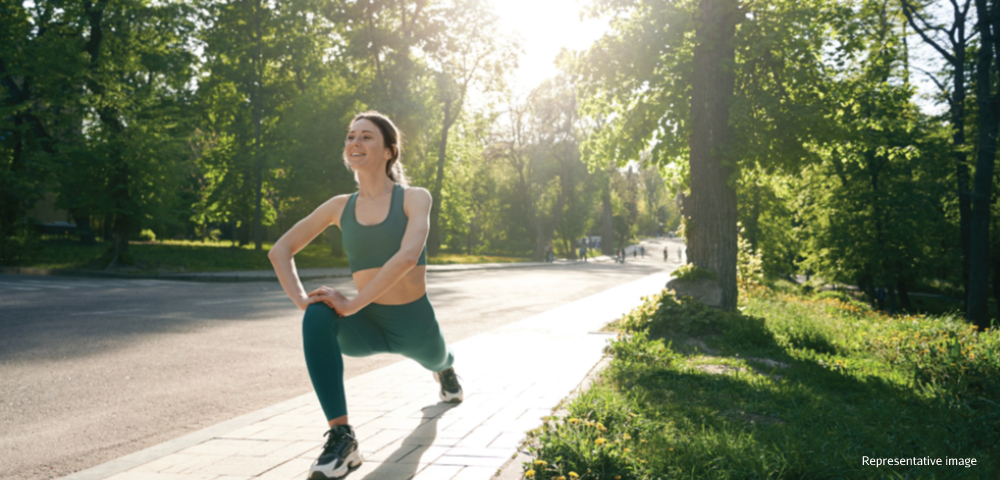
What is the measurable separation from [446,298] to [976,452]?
1213 cm

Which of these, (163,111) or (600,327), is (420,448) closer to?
(600,327)

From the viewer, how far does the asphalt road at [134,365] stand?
4.15m

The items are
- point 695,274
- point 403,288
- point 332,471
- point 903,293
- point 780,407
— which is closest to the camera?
point 332,471

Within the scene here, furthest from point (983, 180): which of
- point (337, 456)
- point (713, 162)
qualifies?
point (337, 456)

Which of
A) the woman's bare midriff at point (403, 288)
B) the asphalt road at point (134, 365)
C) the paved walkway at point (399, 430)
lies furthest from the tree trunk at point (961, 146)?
the woman's bare midriff at point (403, 288)

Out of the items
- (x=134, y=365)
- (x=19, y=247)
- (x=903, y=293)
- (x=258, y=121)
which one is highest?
(x=258, y=121)

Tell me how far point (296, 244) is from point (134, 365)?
4193 mm

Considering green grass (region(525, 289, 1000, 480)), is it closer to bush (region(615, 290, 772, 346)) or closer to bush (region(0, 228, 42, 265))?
bush (region(615, 290, 772, 346))

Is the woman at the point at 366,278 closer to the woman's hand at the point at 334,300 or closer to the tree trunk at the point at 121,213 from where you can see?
the woman's hand at the point at 334,300

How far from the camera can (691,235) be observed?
9.65 meters

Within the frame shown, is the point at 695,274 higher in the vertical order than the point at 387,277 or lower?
lower

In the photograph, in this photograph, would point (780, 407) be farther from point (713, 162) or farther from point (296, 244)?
point (713, 162)

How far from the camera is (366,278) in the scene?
340 cm

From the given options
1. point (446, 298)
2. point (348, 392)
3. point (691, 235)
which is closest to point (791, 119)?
point (691, 235)
